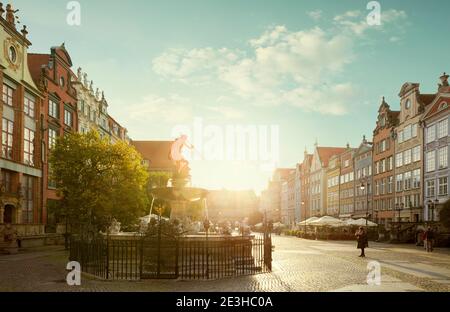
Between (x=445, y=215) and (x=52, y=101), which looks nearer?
(x=445, y=215)

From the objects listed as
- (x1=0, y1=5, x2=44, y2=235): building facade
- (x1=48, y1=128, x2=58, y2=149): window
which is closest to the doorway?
(x1=0, y1=5, x2=44, y2=235): building facade

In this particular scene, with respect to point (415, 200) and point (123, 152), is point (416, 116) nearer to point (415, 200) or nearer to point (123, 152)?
point (415, 200)

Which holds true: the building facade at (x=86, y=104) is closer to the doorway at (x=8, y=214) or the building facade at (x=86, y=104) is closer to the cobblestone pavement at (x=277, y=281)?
the doorway at (x=8, y=214)

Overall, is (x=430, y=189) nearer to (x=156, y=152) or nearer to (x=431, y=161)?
(x=431, y=161)

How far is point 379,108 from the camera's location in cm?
6669

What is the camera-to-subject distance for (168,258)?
16.2m

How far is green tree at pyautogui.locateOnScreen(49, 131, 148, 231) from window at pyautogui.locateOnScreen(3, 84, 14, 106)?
193 inches

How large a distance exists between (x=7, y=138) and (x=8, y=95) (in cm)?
336

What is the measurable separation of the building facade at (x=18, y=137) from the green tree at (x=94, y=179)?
3168 mm

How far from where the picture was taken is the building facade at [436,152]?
46438mm

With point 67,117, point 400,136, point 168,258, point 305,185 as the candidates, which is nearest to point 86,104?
point 67,117

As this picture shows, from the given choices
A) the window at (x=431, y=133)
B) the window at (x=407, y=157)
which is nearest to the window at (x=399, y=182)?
the window at (x=407, y=157)
